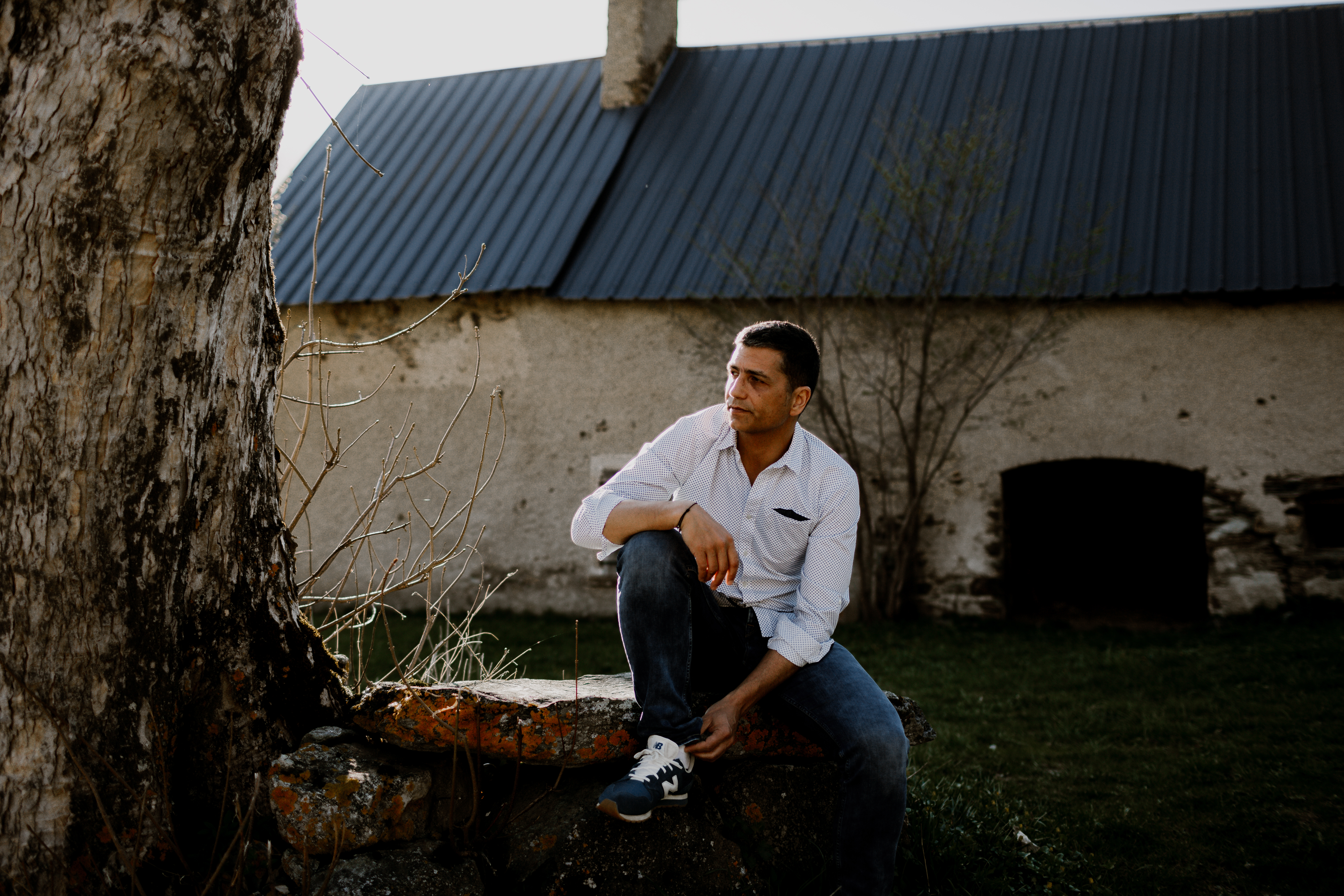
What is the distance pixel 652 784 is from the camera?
2406 mm

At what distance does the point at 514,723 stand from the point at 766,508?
0.87m

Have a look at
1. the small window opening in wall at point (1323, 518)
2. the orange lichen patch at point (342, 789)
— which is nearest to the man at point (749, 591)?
the orange lichen patch at point (342, 789)

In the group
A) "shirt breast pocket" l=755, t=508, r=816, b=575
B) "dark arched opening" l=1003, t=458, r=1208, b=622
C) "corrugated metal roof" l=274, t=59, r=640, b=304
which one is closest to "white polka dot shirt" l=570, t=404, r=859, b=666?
"shirt breast pocket" l=755, t=508, r=816, b=575

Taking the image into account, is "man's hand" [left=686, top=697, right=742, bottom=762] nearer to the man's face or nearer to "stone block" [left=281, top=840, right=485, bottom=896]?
"stone block" [left=281, top=840, right=485, bottom=896]

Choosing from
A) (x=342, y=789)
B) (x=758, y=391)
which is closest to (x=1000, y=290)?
(x=758, y=391)

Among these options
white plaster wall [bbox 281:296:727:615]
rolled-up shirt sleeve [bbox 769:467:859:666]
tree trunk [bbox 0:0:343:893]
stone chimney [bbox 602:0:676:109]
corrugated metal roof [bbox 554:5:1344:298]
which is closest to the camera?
tree trunk [bbox 0:0:343:893]

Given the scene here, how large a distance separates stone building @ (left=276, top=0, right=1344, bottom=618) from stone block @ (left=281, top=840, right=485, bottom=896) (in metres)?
6.03

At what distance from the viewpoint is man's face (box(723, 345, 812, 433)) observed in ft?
9.23

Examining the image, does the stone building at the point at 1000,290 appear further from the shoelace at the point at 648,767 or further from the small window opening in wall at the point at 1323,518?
the shoelace at the point at 648,767

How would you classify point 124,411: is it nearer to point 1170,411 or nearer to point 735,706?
point 735,706

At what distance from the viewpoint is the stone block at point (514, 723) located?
8.39 feet

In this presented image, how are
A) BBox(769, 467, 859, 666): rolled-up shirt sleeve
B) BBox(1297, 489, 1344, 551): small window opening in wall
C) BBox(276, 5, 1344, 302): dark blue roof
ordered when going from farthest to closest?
BBox(276, 5, 1344, 302): dark blue roof
BBox(1297, 489, 1344, 551): small window opening in wall
BBox(769, 467, 859, 666): rolled-up shirt sleeve

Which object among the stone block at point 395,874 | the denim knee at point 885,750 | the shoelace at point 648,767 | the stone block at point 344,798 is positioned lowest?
the stone block at point 395,874

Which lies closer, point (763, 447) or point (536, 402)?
point (763, 447)
